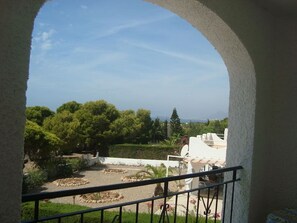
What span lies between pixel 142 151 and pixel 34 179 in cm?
834

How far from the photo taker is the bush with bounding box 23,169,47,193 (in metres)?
13.1

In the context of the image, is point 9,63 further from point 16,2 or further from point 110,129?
point 110,129

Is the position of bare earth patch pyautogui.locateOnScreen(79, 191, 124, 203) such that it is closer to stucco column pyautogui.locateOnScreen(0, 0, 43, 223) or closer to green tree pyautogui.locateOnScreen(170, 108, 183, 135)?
stucco column pyautogui.locateOnScreen(0, 0, 43, 223)

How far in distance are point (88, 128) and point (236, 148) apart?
1922cm

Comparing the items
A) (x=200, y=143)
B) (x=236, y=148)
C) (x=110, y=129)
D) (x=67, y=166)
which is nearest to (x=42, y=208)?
(x=200, y=143)

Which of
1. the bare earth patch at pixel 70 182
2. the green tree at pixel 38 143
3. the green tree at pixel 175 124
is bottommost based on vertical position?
the bare earth patch at pixel 70 182

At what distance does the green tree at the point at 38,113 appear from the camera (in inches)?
758

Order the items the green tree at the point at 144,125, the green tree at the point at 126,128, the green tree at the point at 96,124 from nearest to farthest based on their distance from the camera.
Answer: the green tree at the point at 96,124 < the green tree at the point at 126,128 < the green tree at the point at 144,125

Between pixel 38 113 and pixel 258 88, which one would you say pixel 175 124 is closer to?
pixel 38 113

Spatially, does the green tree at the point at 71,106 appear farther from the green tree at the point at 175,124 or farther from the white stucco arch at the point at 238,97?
the white stucco arch at the point at 238,97

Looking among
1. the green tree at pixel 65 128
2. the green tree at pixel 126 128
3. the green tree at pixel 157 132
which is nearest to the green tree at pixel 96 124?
the green tree at pixel 126 128

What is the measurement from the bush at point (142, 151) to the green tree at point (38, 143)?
19.7ft

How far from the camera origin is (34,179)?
13633mm

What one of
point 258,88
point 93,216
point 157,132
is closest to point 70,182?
point 93,216
